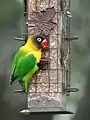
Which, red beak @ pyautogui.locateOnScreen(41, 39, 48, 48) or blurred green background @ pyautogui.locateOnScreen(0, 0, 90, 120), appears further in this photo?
blurred green background @ pyautogui.locateOnScreen(0, 0, 90, 120)

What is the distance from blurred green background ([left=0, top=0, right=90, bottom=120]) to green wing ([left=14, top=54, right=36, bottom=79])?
5500mm

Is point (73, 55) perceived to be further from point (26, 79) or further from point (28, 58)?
point (28, 58)

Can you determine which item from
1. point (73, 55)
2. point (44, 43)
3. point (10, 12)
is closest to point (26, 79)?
point (44, 43)

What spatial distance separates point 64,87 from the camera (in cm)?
962

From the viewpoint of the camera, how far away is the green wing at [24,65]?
9.34 metres

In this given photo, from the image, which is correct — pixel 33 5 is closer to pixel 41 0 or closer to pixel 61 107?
A: pixel 41 0

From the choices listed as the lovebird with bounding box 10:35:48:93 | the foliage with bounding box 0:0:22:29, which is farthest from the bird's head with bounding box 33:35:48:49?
the foliage with bounding box 0:0:22:29

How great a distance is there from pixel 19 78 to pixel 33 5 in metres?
0.75

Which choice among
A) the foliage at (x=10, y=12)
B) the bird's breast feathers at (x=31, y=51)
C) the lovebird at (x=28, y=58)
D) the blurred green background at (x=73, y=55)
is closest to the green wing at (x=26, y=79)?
the lovebird at (x=28, y=58)

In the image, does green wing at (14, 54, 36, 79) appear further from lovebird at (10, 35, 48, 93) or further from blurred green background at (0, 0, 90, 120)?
blurred green background at (0, 0, 90, 120)

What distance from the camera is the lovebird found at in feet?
30.7

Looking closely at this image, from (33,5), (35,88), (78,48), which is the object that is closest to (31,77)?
(35,88)

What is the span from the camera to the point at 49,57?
952cm

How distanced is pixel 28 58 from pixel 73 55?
5.65 meters
